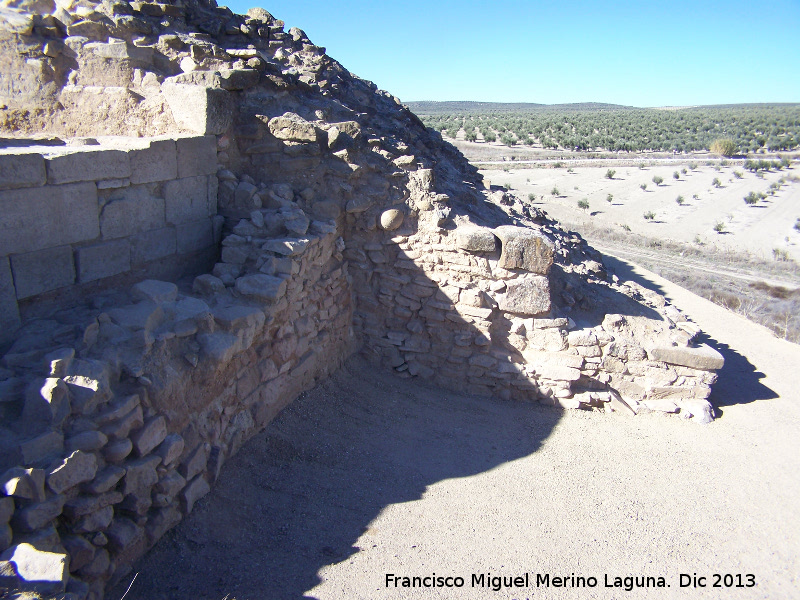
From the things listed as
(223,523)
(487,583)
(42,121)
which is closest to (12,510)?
(223,523)

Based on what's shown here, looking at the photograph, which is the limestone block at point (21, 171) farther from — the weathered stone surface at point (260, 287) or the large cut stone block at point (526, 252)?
the large cut stone block at point (526, 252)

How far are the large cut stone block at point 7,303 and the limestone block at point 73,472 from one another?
1142mm

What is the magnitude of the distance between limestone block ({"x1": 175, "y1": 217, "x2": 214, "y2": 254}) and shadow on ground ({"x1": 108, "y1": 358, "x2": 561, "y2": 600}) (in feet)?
5.40

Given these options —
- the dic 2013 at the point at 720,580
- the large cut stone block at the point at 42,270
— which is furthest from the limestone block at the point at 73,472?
the dic 2013 at the point at 720,580

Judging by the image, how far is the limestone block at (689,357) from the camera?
566 cm

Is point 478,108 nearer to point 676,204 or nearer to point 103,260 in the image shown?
point 676,204

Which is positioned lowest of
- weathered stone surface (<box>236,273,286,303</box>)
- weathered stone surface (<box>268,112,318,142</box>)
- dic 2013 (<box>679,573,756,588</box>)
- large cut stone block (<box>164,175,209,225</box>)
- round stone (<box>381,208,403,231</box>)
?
dic 2013 (<box>679,573,756,588</box>)

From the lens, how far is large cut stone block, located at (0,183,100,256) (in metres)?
3.38

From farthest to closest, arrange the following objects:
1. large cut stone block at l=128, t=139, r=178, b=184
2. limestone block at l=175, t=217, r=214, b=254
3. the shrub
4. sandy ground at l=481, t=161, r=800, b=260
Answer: the shrub
sandy ground at l=481, t=161, r=800, b=260
limestone block at l=175, t=217, r=214, b=254
large cut stone block at l=128, t=139, r=178, b=184

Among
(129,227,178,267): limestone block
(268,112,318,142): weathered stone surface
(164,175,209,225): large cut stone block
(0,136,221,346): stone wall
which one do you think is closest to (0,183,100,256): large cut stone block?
(0,136,221,346): stone wall

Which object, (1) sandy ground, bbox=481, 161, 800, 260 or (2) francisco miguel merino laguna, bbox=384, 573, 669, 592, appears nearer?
(2) francisco miguel merino laguna, bbox=384, 573, 669, 592

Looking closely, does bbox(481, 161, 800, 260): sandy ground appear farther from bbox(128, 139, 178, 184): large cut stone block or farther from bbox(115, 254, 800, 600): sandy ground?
bbox(128, 139, 178, 184): large cut stone block

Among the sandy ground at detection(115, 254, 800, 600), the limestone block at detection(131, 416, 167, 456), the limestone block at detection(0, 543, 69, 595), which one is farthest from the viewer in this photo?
the sandy ground at detection(115, 254, 800, 600)

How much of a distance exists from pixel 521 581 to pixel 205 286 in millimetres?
3118
